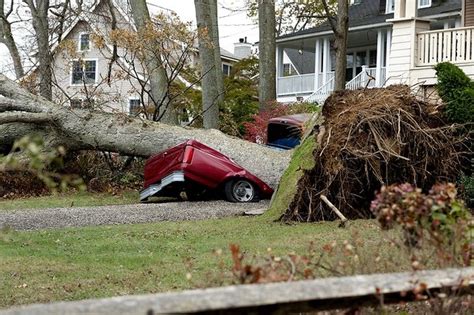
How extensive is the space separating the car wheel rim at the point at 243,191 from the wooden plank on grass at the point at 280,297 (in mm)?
13824

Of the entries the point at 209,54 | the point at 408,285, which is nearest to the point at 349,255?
the point at 408,285

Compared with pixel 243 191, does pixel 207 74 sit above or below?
above

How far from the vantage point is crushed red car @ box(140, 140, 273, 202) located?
1803 cm

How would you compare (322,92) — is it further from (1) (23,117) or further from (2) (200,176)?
(2) (200,176)

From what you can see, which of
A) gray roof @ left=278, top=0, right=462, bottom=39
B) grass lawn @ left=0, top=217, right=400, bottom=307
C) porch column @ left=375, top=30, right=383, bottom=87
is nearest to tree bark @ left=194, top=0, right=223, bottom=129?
porch column @ left=375, top=30, right=383, bottom=87

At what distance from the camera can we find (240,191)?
18.2m

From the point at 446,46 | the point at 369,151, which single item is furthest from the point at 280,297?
the point at 446,46

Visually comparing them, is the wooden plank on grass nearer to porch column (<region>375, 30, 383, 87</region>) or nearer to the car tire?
the car tire

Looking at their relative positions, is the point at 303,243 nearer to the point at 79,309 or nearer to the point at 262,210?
the point at 262,210

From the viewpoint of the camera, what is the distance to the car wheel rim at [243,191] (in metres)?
18.2

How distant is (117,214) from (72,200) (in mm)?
4683

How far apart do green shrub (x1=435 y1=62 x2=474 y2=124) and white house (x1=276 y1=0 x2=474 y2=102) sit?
341 centimetres

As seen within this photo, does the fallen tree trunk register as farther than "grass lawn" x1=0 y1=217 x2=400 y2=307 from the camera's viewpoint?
Yes

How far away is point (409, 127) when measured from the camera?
15078mm
